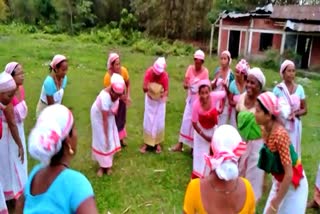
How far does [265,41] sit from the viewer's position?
23156 millimetres

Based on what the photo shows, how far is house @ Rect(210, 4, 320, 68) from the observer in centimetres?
2080

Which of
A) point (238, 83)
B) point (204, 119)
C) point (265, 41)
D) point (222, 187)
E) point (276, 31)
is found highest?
point (222, 187)

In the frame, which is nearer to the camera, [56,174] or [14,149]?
[56,174]

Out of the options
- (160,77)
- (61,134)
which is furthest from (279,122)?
(160,77)

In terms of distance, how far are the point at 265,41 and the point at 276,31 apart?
1270 mm

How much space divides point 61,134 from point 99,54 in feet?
54.7

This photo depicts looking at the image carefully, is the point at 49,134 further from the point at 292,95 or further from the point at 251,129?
the point at 292,95

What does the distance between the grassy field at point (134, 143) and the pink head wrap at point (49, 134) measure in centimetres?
275

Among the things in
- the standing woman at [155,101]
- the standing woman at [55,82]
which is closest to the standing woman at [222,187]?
the standing woman at [55,82]

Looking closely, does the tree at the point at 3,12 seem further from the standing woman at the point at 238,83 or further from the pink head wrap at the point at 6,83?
the pink head wrap at the point at 6,83

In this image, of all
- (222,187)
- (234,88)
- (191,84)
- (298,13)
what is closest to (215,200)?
(222,187)

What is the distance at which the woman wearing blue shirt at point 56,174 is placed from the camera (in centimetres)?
208

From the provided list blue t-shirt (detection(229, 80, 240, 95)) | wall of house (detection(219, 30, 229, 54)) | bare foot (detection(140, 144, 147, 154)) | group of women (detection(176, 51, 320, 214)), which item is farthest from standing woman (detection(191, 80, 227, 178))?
wall of house (detection(219, 30, 229, 54))

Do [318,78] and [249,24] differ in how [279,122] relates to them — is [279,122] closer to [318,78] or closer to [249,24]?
[318,78]
